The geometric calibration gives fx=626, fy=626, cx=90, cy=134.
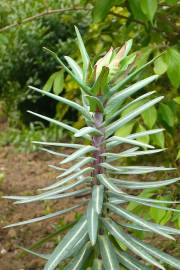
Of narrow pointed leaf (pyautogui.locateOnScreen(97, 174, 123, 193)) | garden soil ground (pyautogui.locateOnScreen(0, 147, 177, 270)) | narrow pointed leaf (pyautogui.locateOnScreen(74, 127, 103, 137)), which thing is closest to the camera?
narrow pointed leaf (pyautogui.locateOnScreen(74, 127, 103, 137))

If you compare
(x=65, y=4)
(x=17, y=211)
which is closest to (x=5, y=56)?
(x=65, y=4)

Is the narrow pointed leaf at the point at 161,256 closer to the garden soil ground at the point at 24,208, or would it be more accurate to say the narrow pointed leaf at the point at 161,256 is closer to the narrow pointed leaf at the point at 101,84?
the narrow pointed leaf at the point at 101,84

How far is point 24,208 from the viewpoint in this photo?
490 cm

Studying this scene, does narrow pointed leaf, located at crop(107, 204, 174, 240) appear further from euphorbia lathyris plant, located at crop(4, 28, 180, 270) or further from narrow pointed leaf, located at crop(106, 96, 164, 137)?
narrow pointed leaf, located at crop(106, 96, 164, 137)

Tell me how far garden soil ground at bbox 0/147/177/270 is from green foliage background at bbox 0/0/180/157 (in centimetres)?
86

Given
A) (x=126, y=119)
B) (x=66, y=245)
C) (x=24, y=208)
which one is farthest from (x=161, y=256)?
(x=24, y=208)

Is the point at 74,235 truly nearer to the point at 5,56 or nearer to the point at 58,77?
the point at 58,77

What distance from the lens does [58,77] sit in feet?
10.4

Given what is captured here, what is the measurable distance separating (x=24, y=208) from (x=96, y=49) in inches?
74.3

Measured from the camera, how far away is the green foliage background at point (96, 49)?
2662 millimetres

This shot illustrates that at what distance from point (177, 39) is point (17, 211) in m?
2.28

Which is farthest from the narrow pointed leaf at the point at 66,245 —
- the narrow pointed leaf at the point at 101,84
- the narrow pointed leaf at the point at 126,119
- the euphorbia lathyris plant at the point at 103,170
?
the narrow pointed leaf at the point at 101,84

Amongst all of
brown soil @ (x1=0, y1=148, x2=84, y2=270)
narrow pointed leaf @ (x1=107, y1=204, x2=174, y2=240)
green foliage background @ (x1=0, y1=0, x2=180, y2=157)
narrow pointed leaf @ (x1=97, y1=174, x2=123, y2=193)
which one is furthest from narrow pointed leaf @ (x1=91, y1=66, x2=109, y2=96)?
brown soil @ (x1=0, y1=148, x2=84, y2=270)

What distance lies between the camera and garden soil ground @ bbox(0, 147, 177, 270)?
13.0 ft
